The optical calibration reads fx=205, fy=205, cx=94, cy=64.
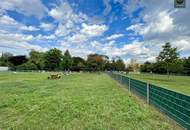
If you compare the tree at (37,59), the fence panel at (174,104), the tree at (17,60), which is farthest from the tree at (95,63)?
the fence panel at (174,104)

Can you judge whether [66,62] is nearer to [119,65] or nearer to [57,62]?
[57,62]

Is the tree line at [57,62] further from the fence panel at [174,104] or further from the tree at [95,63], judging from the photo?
the fence panel at [174,104]

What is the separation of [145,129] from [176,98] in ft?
4.29

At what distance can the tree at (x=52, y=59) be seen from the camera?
4186 inches

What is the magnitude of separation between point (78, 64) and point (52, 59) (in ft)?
45.1

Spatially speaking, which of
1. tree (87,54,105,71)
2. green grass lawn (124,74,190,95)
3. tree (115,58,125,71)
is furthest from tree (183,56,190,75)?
tree (87,54,105,71)

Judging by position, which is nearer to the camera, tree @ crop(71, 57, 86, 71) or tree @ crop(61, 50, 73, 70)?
tree @ crop(61, 50, 73, 70)

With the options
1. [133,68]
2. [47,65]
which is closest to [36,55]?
[47,65]

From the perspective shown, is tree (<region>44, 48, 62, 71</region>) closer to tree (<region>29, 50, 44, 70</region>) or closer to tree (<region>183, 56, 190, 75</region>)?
tree (<region>29, 50, 44, 70</region>)

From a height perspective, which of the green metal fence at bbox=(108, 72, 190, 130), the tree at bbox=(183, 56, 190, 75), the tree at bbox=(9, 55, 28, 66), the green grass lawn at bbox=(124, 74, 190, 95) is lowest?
the green grass lawn at bbox=(124, 74, 190, 95)

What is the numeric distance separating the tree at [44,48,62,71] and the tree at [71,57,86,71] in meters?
8.48

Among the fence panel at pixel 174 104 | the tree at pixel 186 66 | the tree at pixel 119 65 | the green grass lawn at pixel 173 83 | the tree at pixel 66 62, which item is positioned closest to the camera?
the fence panel at pixel 174 104

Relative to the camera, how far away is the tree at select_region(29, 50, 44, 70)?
339 ft

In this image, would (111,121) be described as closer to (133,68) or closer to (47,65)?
(47,65)
